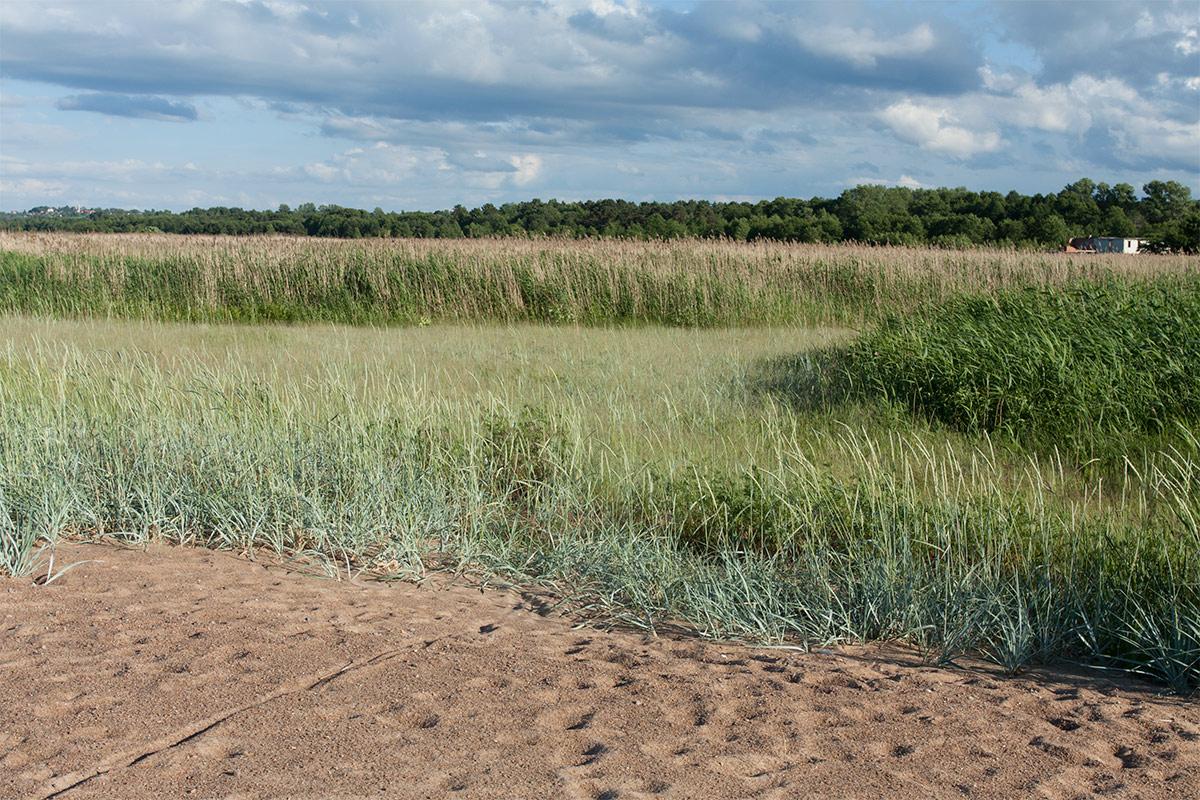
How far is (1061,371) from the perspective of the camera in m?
6.64

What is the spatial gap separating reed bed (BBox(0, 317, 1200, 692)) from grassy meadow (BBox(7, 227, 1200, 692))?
0.02 m

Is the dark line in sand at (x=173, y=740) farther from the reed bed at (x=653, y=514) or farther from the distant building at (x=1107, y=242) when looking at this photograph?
the distant building at (x=1107, y=242)

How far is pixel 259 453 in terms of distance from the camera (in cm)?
457

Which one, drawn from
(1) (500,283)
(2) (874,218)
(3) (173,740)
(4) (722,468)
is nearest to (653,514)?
(4) (722,468)

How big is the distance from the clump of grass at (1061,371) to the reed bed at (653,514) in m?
0.38

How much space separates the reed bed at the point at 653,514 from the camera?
3340 mm

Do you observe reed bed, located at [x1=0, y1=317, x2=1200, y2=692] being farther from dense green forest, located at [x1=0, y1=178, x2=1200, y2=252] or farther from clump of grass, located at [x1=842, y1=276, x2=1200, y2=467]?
dense green forest, located at [x1=0, y1=178, x2=1200, y2=252]

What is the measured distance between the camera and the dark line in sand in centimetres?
217

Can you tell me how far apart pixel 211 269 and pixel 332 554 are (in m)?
13.8

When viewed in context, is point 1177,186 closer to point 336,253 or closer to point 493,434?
point 336,253

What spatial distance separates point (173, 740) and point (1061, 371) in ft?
21.5

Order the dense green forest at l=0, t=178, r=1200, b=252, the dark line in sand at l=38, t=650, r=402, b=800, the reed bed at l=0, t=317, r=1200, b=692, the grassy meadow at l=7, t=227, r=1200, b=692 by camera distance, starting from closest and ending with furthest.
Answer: the dark line in sand at l=38, t=650, r=402, b=800 < the reed bed at l=0, t=317, r=1200, b=692 < the grassy meadow at l=7, t=227, r=1200, b=692 < the dense green forest at l=0, t=178, r=1200, b=252

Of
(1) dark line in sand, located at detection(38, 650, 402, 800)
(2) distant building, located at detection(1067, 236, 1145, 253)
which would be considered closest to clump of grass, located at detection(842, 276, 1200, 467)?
(1) dark line in sand, located at detection(38, 650, 402, 800)

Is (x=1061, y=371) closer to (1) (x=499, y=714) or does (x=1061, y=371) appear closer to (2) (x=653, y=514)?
(2) (x=653, y=514)
